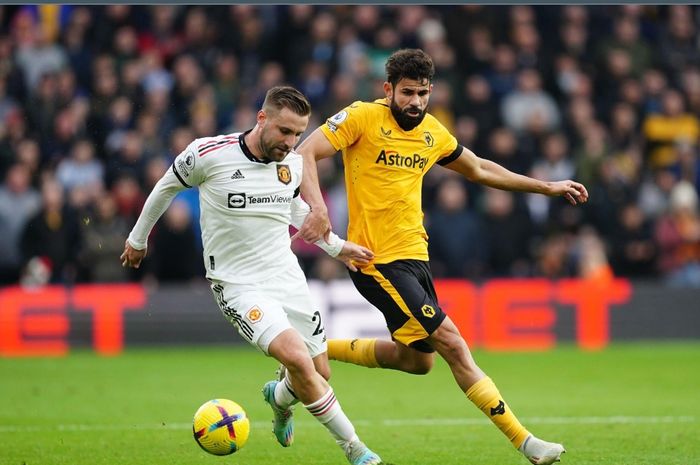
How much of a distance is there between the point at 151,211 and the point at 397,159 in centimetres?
173

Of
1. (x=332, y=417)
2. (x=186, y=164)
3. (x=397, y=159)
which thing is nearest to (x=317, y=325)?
(x=332, y=417)

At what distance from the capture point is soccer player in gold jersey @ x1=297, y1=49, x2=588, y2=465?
8.13m

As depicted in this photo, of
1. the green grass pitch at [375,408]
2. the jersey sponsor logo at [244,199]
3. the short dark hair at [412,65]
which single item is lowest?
the green grass pitch at [375,408]

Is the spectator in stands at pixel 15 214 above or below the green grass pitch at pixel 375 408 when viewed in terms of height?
above

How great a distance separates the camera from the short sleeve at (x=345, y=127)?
8320mm

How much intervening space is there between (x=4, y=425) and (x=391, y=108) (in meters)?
4.41

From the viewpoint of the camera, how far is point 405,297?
822 centimetres

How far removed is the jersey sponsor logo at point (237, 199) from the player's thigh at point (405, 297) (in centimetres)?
111

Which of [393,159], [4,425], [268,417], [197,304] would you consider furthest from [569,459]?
[197,304]

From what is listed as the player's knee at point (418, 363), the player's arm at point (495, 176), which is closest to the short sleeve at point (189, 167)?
the player's arm at point (495, 176)

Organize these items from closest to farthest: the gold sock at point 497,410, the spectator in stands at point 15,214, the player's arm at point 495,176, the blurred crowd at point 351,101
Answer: the gold sock at point 497,410 → the player's arm at point 495,176 → the spectator in stands at point 15,214 → the blurred crowd at point 351,101

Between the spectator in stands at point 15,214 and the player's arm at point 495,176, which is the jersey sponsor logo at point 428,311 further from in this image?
the spectator in stands at point 15,214

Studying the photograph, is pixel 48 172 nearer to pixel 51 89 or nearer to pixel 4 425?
pixel 51 89

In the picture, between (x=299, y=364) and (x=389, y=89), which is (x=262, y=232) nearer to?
(x=299, y=364)
